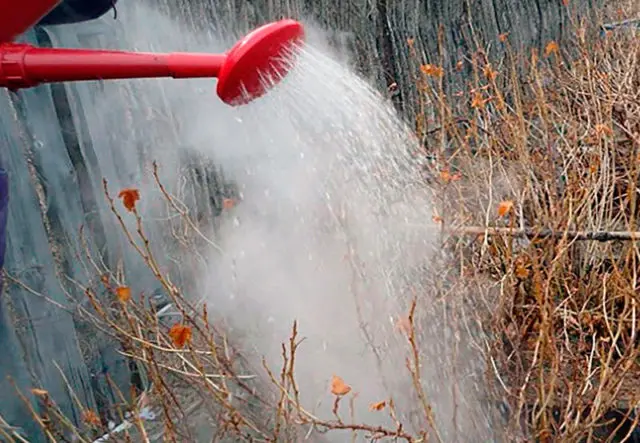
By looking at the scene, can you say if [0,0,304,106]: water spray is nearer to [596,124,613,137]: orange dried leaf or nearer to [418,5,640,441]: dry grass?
[418,5,640,441]: dry grass

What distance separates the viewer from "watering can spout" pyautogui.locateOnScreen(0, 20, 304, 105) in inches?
54.6

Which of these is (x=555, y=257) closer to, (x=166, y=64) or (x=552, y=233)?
(x=552, y=233)

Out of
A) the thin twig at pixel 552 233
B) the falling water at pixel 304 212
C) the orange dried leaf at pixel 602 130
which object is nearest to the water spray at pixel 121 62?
the falling water at pixel 304 212

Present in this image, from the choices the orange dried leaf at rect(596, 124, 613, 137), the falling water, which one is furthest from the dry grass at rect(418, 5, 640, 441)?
the falling water

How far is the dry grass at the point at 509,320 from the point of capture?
1720 mm

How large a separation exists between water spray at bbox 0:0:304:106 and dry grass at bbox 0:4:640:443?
19.3 inches

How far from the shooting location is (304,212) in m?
2.84

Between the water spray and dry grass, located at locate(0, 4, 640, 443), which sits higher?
the water spray

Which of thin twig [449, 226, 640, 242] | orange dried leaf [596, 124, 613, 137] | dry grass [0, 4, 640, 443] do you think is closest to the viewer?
dry grass [0, 4, 640, 443]

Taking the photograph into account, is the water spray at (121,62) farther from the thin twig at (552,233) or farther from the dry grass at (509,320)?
the thin twig at (552,233)

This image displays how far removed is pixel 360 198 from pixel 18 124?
1131 millimetres

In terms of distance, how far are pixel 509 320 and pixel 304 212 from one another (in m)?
0.91

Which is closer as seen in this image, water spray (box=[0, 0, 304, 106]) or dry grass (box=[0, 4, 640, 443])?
water spray (box=[0, 0, 304, 106])

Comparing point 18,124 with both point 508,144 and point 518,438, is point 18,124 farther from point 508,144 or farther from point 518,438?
point 508,144
